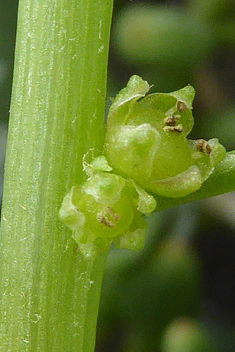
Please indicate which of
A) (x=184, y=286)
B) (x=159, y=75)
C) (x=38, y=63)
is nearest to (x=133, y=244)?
(x=38, y=63)

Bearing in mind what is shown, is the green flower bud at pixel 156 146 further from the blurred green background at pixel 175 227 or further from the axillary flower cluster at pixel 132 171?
the blurred green background at pixel 175 227

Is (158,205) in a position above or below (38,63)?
below

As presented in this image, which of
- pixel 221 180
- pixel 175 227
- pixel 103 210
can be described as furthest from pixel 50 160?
pixel 175 227

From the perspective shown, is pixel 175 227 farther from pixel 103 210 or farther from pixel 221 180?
pixel 103 210

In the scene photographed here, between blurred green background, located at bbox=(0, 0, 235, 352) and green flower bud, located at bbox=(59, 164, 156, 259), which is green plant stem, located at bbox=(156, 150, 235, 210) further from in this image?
blurred green background, located at bbox=(0, 0, 235, 352)

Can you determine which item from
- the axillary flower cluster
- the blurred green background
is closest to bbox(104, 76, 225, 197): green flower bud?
the axillary flower cluster

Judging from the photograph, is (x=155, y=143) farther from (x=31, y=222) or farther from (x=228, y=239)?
(x=228, y=239)

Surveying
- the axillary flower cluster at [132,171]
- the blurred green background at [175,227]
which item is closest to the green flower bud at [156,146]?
the axillary flower cluster at [132,171]
